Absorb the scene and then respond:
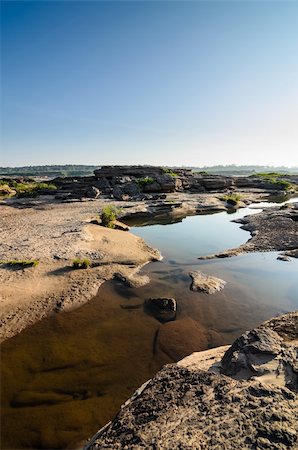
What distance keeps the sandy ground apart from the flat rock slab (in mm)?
3209

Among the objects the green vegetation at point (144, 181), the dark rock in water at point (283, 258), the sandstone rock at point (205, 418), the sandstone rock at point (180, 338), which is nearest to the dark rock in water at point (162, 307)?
the sandstone rock at point (180, 338)

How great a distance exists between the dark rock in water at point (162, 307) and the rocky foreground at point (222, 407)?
468 cm

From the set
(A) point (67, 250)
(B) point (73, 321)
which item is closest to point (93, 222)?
(A) point (67, 250)

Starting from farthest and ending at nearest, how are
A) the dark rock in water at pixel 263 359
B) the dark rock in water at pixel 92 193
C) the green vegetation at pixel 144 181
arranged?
the green vegetation at pixel 144 181, the dark rock in water at pixel 92 193, the dark rock in water at pixel 263 359

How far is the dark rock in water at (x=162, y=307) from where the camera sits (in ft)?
36.7

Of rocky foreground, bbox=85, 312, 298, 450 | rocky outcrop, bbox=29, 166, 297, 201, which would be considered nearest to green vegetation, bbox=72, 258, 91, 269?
rocky foreground, bbox=85, 312, 298, 450

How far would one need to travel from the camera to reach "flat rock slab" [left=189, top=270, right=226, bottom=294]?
13.4 m

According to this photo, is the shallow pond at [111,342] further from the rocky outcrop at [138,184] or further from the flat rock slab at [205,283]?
the rocky outcrop at [138,184]

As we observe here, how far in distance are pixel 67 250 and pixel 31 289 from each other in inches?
195

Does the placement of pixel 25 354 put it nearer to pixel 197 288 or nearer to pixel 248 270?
pixel 197 288

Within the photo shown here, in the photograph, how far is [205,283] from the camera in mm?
13891

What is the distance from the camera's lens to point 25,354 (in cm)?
874

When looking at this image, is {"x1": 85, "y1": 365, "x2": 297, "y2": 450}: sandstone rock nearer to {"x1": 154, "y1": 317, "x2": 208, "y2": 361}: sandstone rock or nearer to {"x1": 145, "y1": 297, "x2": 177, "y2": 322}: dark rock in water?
{"x1": 154, "y1": 317, "x2": 208, "y2": 361}: sandstone rock

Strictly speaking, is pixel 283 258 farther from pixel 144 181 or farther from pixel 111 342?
pixel 144 181
